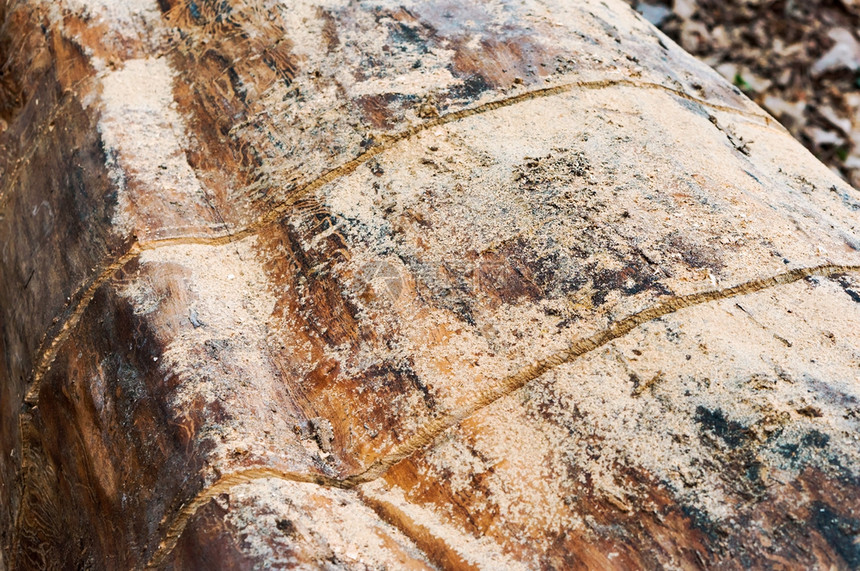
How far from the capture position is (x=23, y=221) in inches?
91.4

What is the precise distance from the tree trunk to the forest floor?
2290 millimetres

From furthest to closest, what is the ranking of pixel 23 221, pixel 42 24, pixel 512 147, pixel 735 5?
1. pixel 735 5
2. pixel 42 24
3. pixel 23 221
4. pixel 512 147

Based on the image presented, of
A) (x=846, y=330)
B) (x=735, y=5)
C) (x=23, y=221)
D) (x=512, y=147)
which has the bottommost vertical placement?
(x=735, y=5)

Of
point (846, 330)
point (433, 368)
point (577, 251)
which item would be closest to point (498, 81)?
point (577, 251)

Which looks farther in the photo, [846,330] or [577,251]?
[577,251]

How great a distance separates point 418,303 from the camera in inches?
65.5

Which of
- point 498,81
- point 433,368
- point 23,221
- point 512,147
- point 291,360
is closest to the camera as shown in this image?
point 433,368

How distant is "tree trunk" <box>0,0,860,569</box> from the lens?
4.54 ft

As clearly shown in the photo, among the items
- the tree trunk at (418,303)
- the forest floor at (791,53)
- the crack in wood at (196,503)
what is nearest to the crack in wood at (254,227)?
the tree trunk at (418,303)

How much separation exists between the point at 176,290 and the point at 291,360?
0.33 metres

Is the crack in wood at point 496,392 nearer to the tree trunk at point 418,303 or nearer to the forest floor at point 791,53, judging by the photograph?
the tree trunk at point 418,303

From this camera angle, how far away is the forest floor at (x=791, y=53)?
4.32 metres

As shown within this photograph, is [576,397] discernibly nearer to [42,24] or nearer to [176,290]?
[176,290]

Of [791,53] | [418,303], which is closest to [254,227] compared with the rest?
[418,303]
